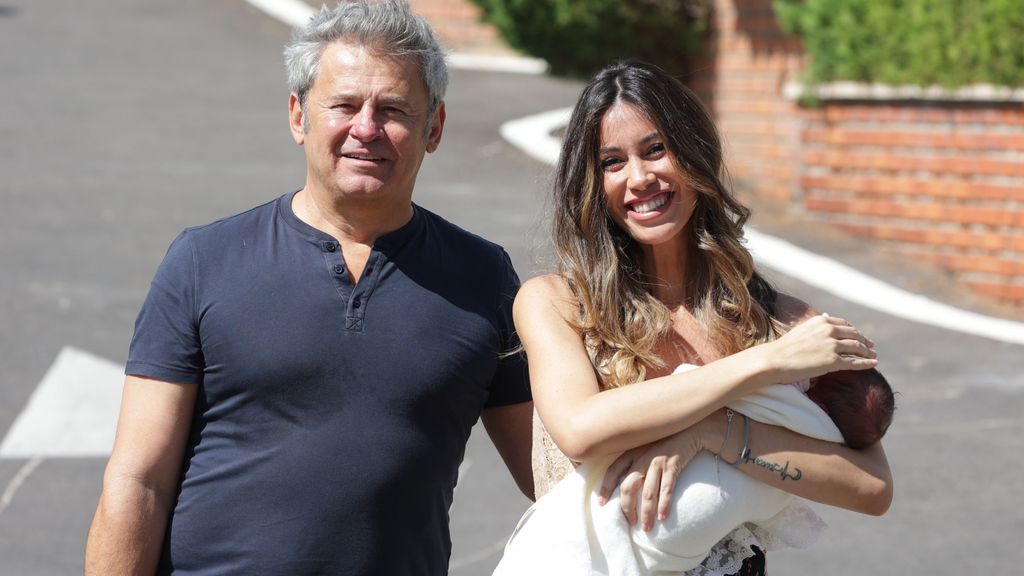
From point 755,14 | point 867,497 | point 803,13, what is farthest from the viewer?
point 755,14

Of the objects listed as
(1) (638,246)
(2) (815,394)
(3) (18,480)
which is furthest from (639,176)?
(3) (18,480)

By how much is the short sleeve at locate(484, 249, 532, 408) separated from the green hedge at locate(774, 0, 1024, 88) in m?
7.56

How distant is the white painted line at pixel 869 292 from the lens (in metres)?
8.95

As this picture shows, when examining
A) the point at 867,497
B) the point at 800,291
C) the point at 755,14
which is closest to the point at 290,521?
the point at 867,497

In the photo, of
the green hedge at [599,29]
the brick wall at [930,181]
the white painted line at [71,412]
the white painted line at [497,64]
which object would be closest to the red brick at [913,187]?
the brick wall at [930,181]

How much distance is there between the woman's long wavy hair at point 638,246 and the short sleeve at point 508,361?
190 mm

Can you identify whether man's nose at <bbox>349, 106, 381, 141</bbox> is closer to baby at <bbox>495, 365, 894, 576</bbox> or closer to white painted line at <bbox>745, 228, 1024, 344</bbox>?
baby at <bbox>495, 365, 894, 576</bbox>

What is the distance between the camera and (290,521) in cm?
283

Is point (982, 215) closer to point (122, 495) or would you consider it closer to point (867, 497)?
point (867, 497)

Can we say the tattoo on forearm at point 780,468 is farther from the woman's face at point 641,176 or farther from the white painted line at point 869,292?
the white painted line at point 869,292

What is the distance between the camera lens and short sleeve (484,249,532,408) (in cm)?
310

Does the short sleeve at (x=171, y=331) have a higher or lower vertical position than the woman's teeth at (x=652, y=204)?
lower

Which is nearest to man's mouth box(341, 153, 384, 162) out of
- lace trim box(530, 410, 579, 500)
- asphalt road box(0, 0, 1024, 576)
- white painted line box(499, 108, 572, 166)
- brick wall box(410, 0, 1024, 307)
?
asphalt road box(0, 0, 1024, 576)

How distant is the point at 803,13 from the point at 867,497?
8775mm
